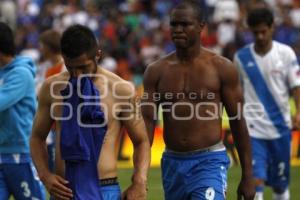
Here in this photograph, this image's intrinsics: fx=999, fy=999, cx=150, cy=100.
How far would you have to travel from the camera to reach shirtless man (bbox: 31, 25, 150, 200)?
21.9 feet

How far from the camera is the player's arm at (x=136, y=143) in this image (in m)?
6.75

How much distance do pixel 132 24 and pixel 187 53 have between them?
18433 millimetres

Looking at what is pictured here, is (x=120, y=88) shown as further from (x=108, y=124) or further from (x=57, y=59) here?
(x=57, y=59)

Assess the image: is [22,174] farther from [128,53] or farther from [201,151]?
[128,53]

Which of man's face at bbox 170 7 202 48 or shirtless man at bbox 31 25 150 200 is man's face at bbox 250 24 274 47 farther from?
shirtless man at bbox 31 25 150 200

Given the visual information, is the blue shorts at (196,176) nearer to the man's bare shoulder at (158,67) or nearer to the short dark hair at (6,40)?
the man's bare shoulder at (158,67)

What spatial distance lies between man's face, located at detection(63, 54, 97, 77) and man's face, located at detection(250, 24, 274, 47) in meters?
5.09

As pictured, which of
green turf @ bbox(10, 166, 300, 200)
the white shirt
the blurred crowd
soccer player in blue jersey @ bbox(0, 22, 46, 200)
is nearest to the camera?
soccer player in blue jersey @ bbox(0, 22, 46, 200)

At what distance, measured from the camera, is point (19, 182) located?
9117 mm

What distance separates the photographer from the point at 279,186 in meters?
12.0

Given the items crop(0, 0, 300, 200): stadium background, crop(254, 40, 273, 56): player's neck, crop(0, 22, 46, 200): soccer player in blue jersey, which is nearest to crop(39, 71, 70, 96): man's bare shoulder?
crop(0, 22, 46, 200): soccer player in blue jersey

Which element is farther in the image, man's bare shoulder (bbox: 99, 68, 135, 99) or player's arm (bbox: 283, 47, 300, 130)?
player's arm (bbox: 283, 47, 300, 130)

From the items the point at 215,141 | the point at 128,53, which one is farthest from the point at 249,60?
the point at 128,53

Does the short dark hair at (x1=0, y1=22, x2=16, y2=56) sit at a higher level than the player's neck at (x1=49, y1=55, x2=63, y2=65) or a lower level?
higher
